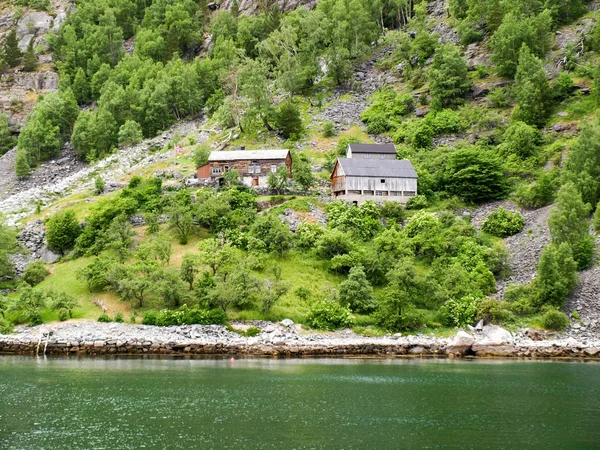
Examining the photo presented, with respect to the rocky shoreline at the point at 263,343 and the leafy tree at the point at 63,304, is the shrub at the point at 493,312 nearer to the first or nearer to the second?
the rocky shoreline at the point at 263,343

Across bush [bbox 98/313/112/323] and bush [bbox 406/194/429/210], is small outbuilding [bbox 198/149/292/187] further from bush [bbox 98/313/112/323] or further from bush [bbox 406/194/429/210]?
bush [bbox 98/313/112/323]

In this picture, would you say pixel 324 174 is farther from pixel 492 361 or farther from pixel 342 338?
pixel 492 361

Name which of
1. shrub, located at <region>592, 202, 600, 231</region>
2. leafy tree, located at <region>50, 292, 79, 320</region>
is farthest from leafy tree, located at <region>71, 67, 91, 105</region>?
shrub, located at <region>592, 202, 600, 231</region>

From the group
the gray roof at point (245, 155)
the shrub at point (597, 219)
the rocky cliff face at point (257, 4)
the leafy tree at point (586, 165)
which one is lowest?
the shrub at point (597, 219)

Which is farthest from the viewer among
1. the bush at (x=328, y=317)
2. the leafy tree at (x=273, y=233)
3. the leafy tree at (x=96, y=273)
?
the leafy tree at (x=273, y=233)

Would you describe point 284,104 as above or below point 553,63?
below

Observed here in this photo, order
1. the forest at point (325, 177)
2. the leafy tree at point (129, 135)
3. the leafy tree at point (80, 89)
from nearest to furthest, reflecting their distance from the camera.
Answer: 1. the forest at point (325, 177)
2. the leafy tree at point (129, 135)
3. the leafy tree at point (80, 89)

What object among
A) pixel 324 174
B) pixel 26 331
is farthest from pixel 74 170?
pixel 26 331

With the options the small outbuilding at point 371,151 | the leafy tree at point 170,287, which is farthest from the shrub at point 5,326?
the small outbuilding at point 371,151
